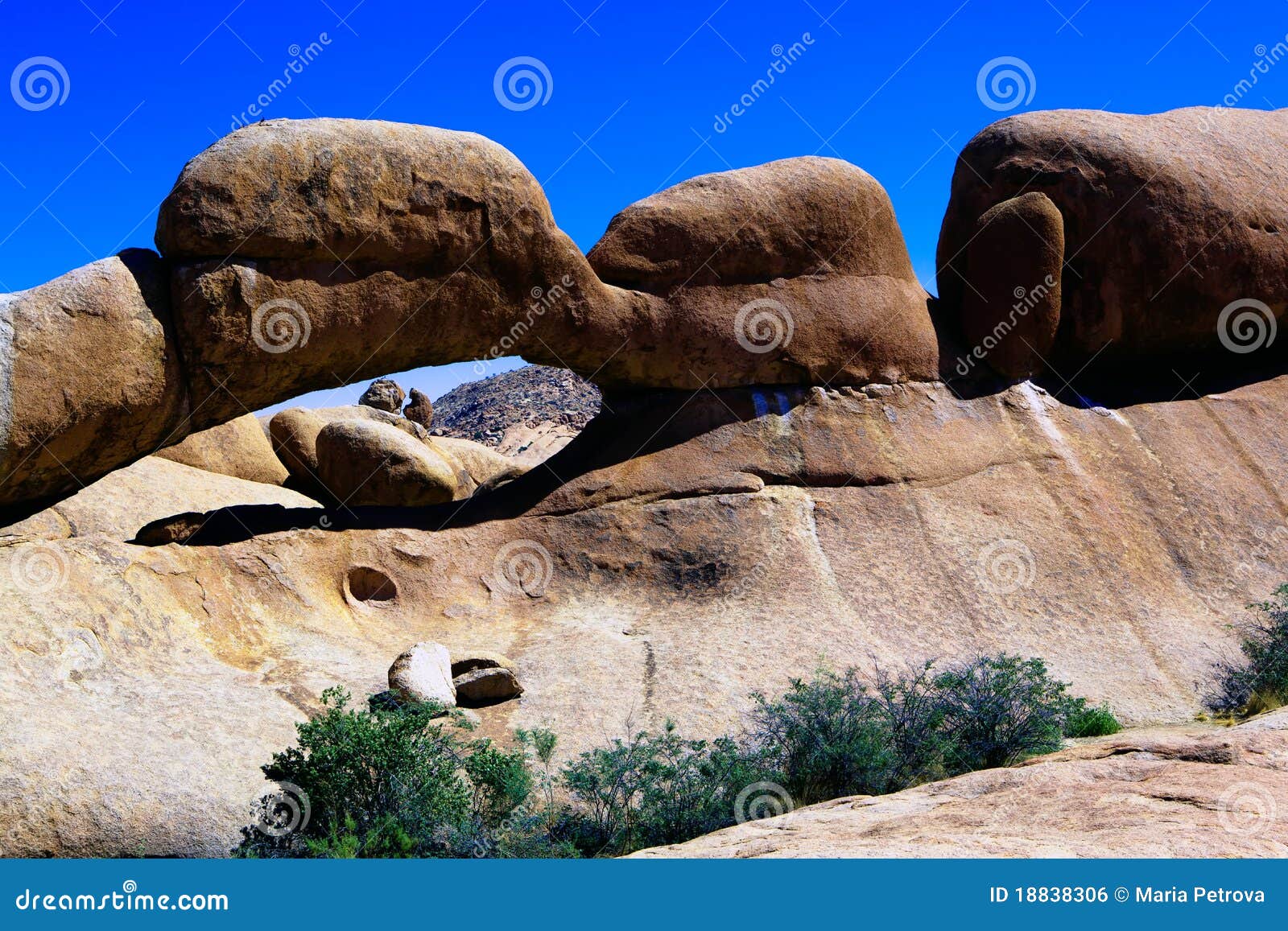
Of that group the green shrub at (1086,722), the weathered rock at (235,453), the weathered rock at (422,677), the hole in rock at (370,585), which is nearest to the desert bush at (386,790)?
the weathered rock at (422,677)

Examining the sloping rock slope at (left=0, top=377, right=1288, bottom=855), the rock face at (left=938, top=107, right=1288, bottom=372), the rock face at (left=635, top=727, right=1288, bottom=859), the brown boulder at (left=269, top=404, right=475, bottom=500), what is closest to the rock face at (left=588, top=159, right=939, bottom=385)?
the sloping rock slope at (left=0, top=377, right=1288, bottom=855)

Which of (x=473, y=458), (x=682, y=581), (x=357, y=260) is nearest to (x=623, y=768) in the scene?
(x=682, y=581)

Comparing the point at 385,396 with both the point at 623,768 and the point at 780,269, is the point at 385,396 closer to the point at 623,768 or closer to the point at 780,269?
the point at 780,269

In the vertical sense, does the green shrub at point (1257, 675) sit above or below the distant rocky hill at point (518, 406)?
below

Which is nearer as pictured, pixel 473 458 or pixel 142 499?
pixel 142 499

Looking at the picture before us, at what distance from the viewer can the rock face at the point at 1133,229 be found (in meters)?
12.2

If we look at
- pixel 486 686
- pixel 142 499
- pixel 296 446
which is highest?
pixel 296 446

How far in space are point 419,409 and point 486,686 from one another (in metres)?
16.7

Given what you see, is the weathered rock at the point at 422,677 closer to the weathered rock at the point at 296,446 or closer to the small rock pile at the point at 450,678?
the small rock pile at the point at 450,678

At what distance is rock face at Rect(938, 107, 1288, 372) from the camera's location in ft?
40.1

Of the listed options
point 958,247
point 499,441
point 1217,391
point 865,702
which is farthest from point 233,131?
point 499,441

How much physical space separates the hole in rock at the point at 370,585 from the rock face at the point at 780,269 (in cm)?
288

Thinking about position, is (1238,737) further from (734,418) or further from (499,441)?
(499,441)

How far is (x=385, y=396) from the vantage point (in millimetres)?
24281
